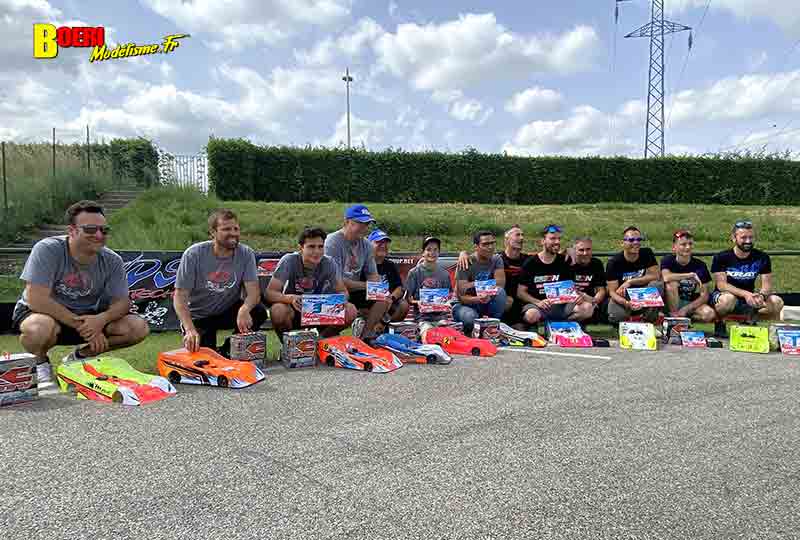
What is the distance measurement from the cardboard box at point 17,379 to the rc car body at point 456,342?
3670 millimetres

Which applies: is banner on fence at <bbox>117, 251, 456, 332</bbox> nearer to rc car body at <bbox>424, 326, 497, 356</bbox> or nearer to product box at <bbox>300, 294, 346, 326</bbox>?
product box at <bbox>300, 294, 346, 326</bbox>

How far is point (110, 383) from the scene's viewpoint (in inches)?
162

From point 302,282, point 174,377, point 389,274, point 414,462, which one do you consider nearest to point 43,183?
point 389,274

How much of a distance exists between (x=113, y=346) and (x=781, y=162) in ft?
85.7

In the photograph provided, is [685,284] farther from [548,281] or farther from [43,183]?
[43,183]

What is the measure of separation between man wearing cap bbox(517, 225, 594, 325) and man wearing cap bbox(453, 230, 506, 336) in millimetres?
314

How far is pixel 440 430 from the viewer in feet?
11.5

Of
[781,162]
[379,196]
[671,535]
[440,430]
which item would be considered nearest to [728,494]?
[671,535]

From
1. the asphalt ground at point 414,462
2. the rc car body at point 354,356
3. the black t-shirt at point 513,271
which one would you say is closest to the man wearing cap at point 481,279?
the black t-shirt at point 513,271

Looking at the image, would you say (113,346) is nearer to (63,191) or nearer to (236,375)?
(236,375)

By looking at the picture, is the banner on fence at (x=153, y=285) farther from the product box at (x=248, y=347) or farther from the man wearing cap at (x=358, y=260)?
the product box at (x=248, y=347)

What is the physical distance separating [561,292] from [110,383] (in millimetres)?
5086

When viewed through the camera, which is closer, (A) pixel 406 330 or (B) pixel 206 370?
(B) pixel 206 370

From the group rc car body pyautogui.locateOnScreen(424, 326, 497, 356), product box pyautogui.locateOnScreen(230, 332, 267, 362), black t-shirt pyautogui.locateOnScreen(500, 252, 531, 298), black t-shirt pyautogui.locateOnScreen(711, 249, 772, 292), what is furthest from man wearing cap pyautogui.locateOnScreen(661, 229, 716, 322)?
product box pyautogui.locateOnScreen(230, 332, 267, 362)
